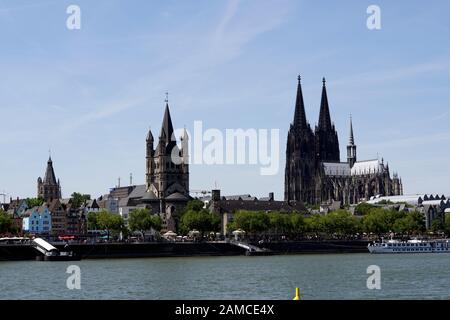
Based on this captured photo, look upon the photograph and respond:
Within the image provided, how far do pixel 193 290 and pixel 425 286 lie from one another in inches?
452

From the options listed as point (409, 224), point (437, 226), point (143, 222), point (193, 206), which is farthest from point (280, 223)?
point (437, 226)

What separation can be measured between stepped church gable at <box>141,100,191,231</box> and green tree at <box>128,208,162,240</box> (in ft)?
48.4

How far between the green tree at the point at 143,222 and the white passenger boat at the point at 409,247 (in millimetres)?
31889

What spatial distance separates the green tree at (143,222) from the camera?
123 metres

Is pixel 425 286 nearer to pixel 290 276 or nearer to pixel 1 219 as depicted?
pixel 290 276

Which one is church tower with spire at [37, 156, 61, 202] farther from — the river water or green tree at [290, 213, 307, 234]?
the river water

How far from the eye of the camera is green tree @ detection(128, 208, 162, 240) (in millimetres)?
122625

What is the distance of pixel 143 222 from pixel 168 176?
23355 millimetres

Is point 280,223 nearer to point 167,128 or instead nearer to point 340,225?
point 340,225

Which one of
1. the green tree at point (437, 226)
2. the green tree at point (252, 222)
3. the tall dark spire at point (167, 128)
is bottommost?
the green tree at point (437, 226)

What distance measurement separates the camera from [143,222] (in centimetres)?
12250

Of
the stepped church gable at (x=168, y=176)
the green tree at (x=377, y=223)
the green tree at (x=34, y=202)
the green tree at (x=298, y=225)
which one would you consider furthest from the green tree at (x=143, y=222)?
the green tree at (x=377, y=223)

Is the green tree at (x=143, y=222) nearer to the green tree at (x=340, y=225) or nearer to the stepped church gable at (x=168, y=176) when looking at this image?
the stepped church gable at (x=168, y=176)
